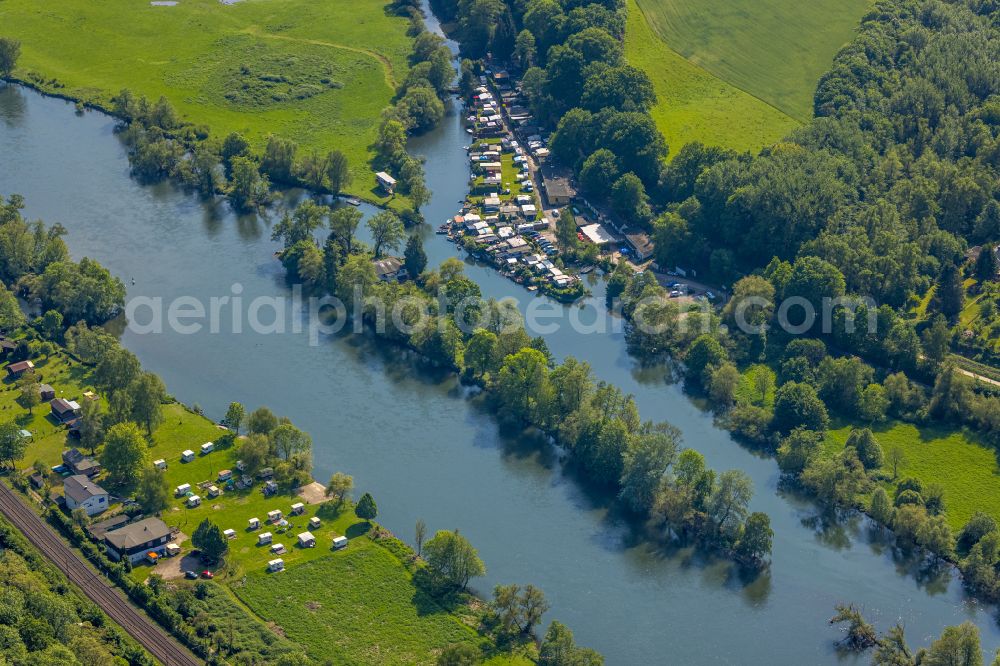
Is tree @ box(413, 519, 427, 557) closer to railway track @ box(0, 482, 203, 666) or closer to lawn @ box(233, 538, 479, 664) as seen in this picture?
lawn @ box(233, 538, 479, 664)

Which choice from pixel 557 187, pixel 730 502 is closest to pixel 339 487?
pixel 730 502

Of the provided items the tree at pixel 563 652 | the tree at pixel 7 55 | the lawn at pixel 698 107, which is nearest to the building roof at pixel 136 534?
the tree at pixel 563 652

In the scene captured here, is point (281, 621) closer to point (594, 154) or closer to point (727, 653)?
point (727, 653)

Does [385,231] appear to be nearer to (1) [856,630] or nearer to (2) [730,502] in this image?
(2) [730,502]

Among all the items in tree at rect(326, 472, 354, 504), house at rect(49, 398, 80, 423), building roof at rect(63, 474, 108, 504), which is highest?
tree at rect(326, 472, 354, 504)

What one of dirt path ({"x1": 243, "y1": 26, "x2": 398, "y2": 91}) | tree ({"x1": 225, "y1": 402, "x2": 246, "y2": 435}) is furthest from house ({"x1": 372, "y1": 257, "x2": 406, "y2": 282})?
dirt path ({"x1": 243, "y1": 26, "x2": 398, "y2": 91})

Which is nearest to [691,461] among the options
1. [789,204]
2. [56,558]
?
[789,204]
